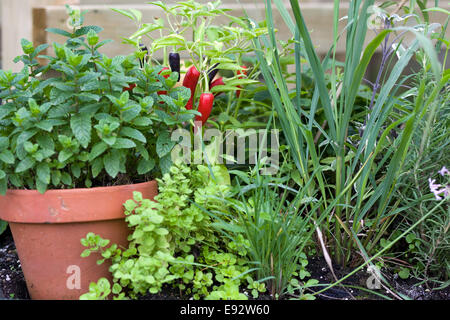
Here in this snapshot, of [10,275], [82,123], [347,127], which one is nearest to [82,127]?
[82,123]

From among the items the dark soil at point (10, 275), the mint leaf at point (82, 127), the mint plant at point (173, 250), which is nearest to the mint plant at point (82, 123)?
the mint leaf at point (82, 127)

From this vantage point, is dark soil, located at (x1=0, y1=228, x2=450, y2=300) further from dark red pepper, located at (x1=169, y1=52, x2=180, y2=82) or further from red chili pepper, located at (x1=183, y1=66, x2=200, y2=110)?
dark red pepper, located at (x1=169, y1=52, x2=180, y2=82)

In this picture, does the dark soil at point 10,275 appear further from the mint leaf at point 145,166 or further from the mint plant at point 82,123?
the mint leaf at point 145,166

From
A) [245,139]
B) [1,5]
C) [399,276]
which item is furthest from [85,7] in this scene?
[399,276]

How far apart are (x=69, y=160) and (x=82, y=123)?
0.32 feet

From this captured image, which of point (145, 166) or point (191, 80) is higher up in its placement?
point (191, 80)

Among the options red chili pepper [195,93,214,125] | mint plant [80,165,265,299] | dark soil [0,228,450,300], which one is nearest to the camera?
mint plant [80,165,265,299]

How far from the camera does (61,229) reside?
1.05m

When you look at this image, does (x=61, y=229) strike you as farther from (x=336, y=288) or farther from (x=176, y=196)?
(x=336, y=288)

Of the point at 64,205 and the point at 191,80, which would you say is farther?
the point at 191,80

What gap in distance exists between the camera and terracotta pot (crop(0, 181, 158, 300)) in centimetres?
104

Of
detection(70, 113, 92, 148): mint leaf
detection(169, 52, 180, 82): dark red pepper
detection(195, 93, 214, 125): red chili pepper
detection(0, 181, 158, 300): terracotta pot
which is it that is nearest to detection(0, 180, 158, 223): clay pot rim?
detection(0, 181, 158, 300): terracotta pot

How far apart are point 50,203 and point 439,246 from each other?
95 centimetres

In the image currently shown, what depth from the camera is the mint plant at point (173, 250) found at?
0.97 metres
